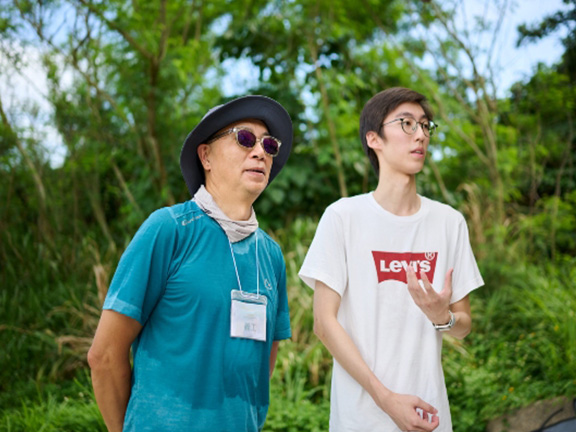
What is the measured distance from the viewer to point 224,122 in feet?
6.81

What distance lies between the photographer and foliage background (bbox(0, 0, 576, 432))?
5113mm

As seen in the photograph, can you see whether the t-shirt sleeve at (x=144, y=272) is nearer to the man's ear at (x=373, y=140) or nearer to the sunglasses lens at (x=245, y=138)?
the sunglasses lens at (x=245, y=138)

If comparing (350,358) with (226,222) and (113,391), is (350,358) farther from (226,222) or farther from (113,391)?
(113,391)

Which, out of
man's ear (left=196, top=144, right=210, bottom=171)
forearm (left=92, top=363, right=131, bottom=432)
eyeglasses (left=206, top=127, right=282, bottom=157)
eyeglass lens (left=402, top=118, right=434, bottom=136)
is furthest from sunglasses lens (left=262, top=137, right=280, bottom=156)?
forearm (left=92, top=363, right=131, bottom=432)

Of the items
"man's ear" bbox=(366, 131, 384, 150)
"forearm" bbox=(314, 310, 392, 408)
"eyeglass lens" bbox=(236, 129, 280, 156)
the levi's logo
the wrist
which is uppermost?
"man's ear" bbox=(366, 131, 384, 150)

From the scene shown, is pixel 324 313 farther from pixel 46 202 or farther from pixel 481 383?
pixel 46 202

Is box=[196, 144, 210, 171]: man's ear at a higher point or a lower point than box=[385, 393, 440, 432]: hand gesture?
higher

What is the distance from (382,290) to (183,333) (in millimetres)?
816

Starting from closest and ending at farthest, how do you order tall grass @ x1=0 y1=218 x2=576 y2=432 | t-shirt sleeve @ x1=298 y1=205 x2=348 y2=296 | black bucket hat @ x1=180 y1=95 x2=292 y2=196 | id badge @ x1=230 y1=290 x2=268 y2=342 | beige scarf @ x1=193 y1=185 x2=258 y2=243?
id badge @ x1=230 y1=290 x2=268 y2=342 → beige scarf @ x1=193 y1=185 x2=258 y2=243 → black bucket hat @ x1=180 y1=95 x2=292 y2=196 → t-shirt sleeve @ x1=298 y1=205 x2=348 y2=296 → tall grass @ x1=0 y1=218 x2=576 y2=432

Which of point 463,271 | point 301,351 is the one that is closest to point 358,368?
point 463,271

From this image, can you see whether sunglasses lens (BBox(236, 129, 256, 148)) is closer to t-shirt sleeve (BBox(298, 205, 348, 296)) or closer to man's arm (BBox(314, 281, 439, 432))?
t-shirt sleeve (BBox(298, 205, 348, 296))

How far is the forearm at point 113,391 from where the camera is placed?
5.88ft

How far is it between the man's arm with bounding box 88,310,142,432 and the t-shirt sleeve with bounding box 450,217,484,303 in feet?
4.17

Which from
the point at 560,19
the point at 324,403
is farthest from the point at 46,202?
the point at 560,19
